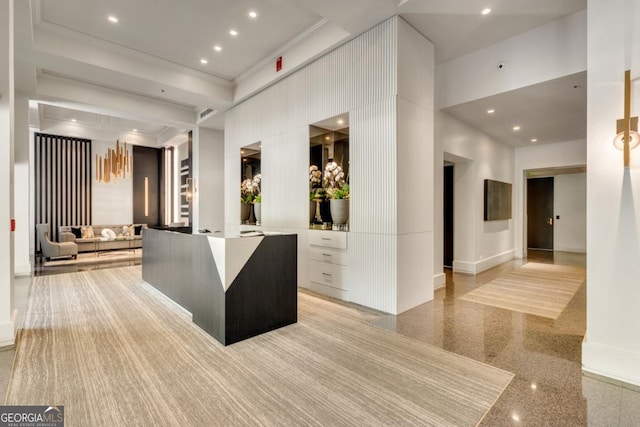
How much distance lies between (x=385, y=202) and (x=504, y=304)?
2.33 meters

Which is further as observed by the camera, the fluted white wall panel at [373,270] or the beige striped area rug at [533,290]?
the beige striped area rug at [533,290]

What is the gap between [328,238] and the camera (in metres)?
4.70

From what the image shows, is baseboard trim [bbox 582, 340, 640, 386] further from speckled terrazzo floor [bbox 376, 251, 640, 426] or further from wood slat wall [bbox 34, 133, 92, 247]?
wood slat wall [bbox 34, 133, 92, 247]

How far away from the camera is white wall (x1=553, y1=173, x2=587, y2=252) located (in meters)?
9.14

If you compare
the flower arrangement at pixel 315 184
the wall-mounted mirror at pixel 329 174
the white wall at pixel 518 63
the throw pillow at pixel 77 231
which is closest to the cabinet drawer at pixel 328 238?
the wall-mounted mirror at pixel 329 174

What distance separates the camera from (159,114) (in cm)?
776

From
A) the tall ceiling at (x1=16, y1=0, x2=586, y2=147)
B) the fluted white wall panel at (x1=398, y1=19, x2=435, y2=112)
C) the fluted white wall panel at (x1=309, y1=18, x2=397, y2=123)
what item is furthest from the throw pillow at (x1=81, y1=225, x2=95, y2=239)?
the fluted white wall panel at (x1=398, y1=19, x2=435, y2=112)

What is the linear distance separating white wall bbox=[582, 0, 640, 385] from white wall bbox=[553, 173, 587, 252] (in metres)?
8.51

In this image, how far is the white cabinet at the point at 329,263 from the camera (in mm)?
4496

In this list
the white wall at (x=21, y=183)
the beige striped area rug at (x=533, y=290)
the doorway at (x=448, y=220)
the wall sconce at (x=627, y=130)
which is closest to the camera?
the wall sconce at (x=627, y=130)

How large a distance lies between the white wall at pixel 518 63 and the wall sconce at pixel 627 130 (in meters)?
1.98

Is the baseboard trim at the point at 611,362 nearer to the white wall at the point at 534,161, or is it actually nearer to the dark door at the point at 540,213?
the white wall at the point at 534,161

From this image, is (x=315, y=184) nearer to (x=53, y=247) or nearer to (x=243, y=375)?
(x=243, y=375)

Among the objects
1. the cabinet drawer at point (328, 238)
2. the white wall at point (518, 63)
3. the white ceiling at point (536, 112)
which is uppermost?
the white wall at point (518, 63)
